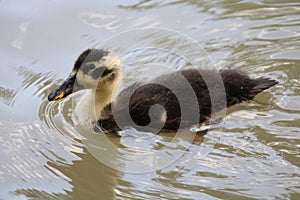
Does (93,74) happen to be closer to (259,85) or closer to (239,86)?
(239,86)

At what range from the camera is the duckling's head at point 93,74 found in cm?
402

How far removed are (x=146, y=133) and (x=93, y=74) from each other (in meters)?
0.49

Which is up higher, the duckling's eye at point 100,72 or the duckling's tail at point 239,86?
the duckling's eye at point 100,72

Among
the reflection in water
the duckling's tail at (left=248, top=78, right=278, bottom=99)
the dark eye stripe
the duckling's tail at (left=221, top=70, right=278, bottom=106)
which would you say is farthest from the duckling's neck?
the duckling's tail at (left=248, top=78, right=278, bottom=99)

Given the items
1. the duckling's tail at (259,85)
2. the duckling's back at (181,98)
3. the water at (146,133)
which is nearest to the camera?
the water at (146,133)

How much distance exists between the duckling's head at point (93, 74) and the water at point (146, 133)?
0.27m

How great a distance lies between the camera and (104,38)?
510cm

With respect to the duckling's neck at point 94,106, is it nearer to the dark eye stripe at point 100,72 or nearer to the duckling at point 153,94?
the duckling at point 153,94

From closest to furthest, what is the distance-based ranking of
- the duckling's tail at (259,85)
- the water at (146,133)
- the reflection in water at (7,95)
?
the water at (146,133), the duckling's tail at (259,85), the reflection in water at (7,95)

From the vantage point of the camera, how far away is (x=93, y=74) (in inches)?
159

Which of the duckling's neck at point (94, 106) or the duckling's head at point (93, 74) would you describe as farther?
the duckling's neck at point (94, 106)

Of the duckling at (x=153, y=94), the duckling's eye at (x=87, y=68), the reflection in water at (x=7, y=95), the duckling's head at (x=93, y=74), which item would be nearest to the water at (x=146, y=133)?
the reflection in water at (x=7, y=95)

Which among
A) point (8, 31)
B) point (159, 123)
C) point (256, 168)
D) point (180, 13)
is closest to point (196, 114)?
point (159, 123)

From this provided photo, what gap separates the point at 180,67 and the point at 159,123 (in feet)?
2.54
